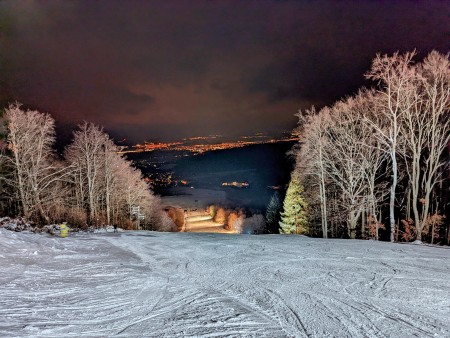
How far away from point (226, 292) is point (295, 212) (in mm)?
32929

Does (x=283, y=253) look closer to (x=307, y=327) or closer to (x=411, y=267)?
(x=411, y=267)

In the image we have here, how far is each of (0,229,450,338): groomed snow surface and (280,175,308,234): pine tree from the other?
26.1m

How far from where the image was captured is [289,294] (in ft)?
24.2

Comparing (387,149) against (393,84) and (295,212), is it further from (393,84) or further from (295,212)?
(295,212)

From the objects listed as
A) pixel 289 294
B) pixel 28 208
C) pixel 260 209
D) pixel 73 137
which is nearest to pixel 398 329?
pixel 289 294

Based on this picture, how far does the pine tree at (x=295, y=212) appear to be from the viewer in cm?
3879

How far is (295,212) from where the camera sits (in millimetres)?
39250

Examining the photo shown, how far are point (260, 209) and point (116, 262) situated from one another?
88.0 metres

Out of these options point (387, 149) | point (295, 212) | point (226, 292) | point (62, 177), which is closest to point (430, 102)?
point (387, 149)

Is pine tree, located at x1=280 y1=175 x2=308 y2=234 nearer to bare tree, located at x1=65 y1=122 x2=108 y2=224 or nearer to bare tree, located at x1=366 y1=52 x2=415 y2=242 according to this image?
bare tree, located at x1=366 y1=52 x2=415 y2=242

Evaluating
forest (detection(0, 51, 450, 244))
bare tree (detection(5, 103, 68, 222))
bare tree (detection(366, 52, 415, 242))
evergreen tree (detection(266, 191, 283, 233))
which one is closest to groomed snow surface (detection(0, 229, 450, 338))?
bare tree (detection(366, 52, 415, 242))

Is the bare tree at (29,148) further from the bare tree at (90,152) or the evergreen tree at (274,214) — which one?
the evergreen tree at (274,214)

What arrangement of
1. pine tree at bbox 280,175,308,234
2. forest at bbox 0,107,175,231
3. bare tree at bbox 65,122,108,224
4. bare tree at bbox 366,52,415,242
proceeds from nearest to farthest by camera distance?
bare tree at bbox 366,52,415,242
forest at bbox 0,107,175,231
bare tree at bbox 65,122,108,224
pine tree at bbox 280,175,308,234

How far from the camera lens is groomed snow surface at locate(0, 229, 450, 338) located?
562 cm
